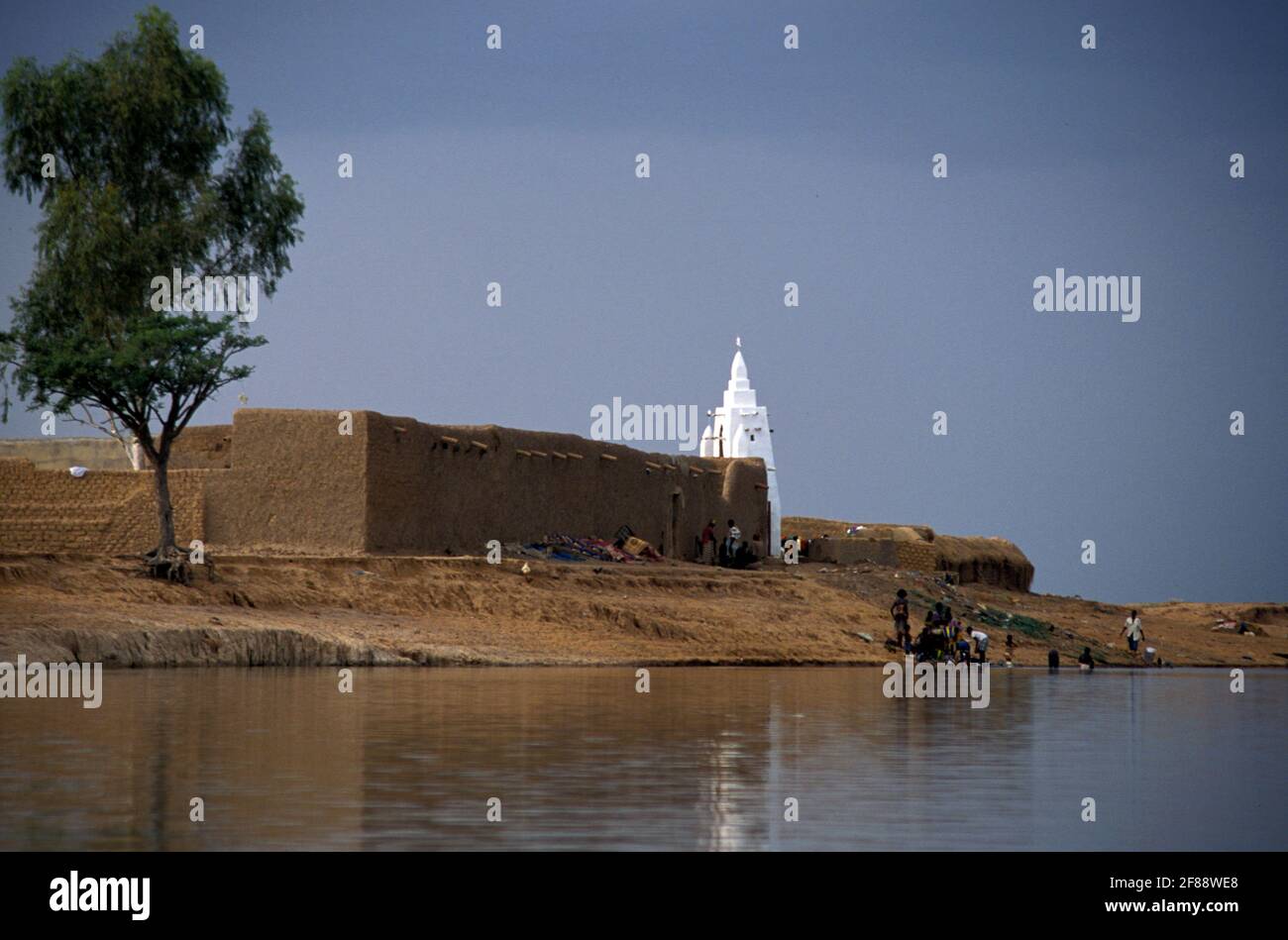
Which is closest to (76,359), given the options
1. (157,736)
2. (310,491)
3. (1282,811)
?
(310,491)

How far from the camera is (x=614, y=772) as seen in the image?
Answer: 12562mm

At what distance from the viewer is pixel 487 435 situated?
1534 inches

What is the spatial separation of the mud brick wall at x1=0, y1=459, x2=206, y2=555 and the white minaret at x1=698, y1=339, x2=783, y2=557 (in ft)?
77.1

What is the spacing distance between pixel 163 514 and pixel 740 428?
29.6 m

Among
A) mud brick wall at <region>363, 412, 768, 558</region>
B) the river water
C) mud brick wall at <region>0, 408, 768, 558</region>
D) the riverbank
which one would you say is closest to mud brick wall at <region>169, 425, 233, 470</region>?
mud brick wall at <region>0, 408, 768, 558</region>

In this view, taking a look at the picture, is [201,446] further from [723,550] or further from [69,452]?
[69,452]

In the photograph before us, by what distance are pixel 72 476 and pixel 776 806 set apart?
98.3 feet

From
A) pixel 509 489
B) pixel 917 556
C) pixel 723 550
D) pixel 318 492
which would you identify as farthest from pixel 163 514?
pixel 917 556

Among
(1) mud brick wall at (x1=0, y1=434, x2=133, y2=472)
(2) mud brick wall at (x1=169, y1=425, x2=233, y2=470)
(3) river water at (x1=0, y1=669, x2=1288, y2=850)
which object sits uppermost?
(1) mud brick wall at (x1=0, y1=434, x2=133, y2=472)

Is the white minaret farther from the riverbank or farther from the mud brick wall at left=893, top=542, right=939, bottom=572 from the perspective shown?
the riverbank

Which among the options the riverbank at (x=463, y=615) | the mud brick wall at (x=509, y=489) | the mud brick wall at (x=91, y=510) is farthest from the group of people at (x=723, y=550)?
the mud brick wall at (x=91, y=510)

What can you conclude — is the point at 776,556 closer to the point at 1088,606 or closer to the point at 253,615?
the point at 1088,606

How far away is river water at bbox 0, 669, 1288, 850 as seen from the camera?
31.3 ft

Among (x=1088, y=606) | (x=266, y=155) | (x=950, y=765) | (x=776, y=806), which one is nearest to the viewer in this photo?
(x=776, y=806)
